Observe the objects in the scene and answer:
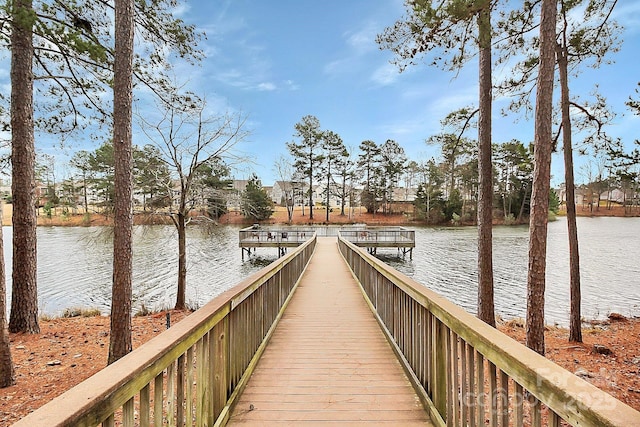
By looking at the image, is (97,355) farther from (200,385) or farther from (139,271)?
(139,271)

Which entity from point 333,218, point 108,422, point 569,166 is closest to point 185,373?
point 108,422

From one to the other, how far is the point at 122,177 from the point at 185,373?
3.11m

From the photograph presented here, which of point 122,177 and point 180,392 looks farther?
point 122,177

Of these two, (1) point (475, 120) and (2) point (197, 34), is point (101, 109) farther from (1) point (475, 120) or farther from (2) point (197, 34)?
(1) point (475, 120)

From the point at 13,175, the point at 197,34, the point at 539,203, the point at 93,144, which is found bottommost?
the point at 539,203

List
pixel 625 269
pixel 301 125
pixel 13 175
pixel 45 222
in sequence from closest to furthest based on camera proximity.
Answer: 1. pixel 13 175
2. pixel 625 269
3. pixel 45 222
4. pixel 301 125

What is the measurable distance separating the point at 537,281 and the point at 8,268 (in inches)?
769

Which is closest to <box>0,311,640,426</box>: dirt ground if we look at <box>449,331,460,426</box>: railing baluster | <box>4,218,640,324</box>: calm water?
<box>4,218,640,324</box>: calm water

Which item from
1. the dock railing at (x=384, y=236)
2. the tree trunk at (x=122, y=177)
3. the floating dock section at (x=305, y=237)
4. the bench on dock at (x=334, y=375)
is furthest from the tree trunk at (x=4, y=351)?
the dock railing at (x=384, y=236)

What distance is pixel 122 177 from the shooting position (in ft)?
14.9

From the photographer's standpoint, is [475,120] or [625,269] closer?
[475,120]

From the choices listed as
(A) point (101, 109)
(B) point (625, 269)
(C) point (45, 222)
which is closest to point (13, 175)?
(A) point (101, 109)

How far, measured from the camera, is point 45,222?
36188 millimetres

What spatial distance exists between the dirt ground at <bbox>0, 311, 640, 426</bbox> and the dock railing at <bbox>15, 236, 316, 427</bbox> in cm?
161
